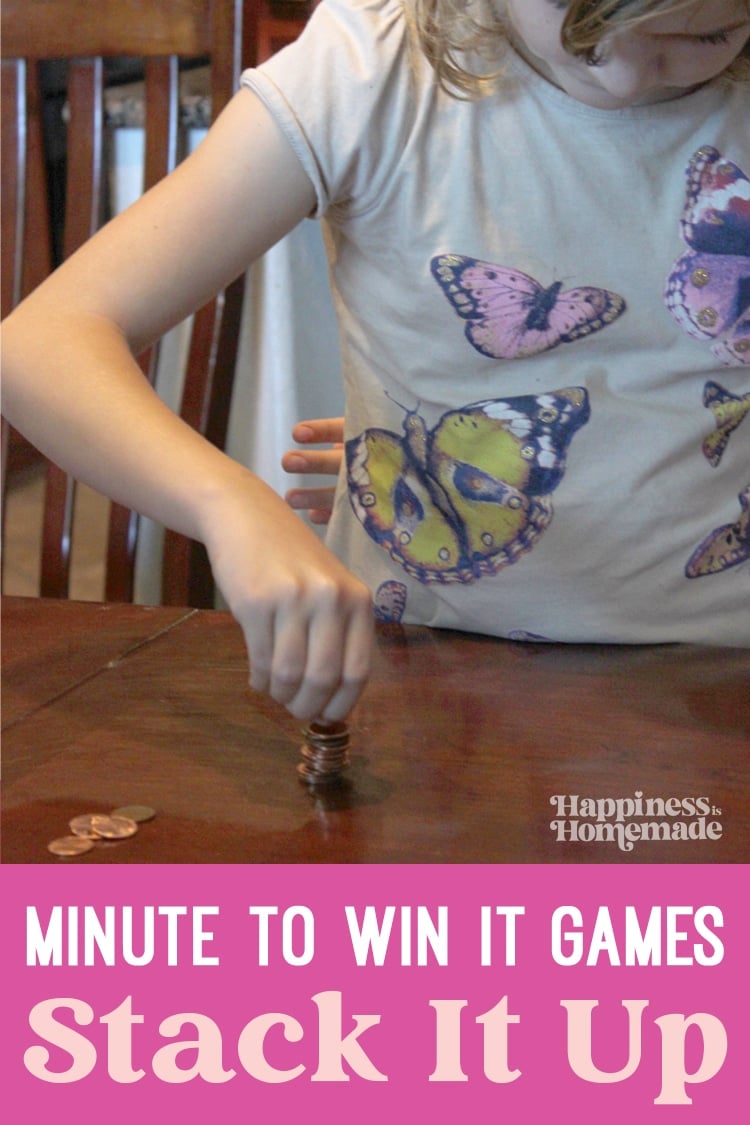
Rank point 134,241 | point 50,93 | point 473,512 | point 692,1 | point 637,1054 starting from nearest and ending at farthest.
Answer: point 637,1054 → point 692,1 → point 134,241 → point 473,512 → point 50,93

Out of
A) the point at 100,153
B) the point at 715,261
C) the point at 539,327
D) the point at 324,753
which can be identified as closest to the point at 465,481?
the point at 539,327

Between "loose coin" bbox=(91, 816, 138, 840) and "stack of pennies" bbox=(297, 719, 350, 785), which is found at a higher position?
"stack of pennies" bbox=(297, 719, 350, 785)

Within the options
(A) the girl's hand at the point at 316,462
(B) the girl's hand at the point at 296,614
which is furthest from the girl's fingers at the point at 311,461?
(B) the girl's hand at the point at 296,614

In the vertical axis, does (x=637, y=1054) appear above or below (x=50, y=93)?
below

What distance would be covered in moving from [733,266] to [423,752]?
408 millimetres

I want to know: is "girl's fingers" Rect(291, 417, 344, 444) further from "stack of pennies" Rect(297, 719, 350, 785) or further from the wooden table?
"stack of pennies" Rect(297, 719, 350, 785)

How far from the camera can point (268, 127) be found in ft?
2.54

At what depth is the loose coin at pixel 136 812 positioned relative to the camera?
552mm

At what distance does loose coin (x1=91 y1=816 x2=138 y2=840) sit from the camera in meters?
0.53

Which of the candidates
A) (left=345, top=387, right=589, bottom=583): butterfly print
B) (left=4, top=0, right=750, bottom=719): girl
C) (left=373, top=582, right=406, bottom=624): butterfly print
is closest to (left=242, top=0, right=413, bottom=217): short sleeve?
(left=4, top=0, right=750, bottom=719): girl

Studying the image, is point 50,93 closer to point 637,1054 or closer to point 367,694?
point 367,694

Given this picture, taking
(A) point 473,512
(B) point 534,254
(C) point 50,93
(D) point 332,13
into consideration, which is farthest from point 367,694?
(C) point 50,93

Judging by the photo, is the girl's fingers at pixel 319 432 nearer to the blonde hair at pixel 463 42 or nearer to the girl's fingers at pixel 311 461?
the girl's fingers at pixel 311 461

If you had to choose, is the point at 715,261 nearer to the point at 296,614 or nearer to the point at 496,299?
the point at 496,299
